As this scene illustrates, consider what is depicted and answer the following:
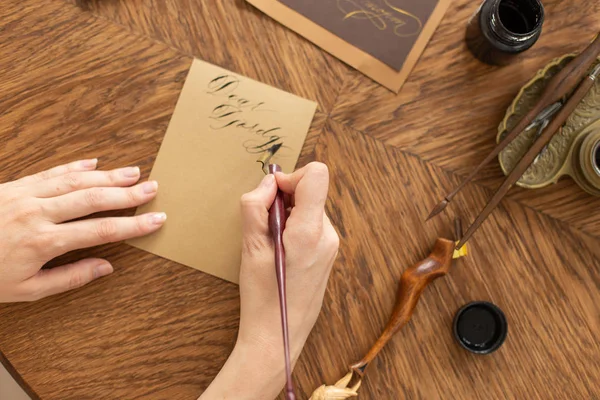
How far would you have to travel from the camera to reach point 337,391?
29.5 inches

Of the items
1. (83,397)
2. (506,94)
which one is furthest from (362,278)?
(83,397)

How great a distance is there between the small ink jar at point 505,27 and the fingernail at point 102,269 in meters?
0.68

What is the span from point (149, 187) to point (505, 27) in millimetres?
604

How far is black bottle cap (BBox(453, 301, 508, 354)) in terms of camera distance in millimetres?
768

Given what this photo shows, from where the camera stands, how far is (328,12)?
0.79 m

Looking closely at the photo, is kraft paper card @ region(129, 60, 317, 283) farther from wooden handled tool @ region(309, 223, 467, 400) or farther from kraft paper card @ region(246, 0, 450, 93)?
wooden handled tool @ region(309, 223, 467, 400)

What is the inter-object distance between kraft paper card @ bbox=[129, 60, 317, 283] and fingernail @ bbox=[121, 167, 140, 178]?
0.03 meters

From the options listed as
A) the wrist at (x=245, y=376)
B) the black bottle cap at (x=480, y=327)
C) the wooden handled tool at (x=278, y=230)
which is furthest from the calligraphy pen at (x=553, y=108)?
the wrist at (x=245, y=376)

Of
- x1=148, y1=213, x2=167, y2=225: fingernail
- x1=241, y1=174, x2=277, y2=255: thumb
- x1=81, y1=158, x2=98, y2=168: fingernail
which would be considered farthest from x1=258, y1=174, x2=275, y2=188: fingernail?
x1=81, y1=158, x2=98, y2=168: fingernail

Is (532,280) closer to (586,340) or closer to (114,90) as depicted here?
(586,340)

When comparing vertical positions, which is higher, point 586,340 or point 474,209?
point 474,209

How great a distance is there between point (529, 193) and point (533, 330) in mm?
226

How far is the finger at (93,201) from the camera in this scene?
75 centimetres

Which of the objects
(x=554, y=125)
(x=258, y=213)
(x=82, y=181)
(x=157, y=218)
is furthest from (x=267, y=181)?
(x=554, y=125)
